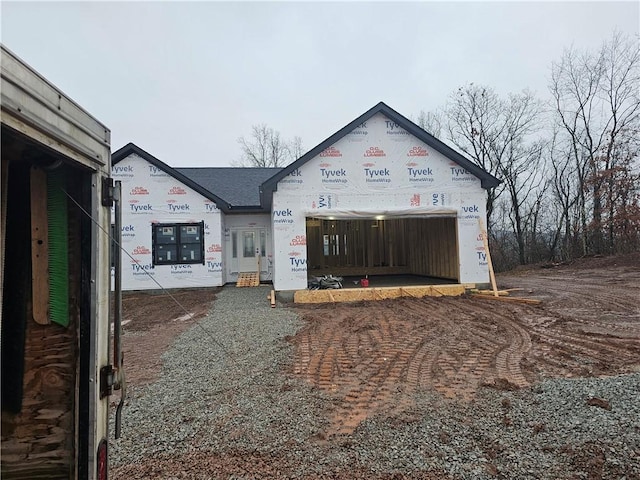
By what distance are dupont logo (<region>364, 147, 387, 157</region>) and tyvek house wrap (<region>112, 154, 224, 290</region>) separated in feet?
21.7

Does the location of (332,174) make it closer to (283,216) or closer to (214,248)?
(283,216)

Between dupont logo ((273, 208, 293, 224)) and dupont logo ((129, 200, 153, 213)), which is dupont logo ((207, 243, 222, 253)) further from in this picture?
dupont logo ((273, 208, 293, 224))

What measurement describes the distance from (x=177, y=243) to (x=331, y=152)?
7299 mm

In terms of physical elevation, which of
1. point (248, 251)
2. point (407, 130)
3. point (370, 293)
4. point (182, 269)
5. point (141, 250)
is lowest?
point (370, 293)

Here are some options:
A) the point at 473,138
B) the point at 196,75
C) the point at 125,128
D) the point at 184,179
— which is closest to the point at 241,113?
the point at 125,128

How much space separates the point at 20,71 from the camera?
124cm

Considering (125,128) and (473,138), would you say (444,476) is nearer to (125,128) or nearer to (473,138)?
(473,138)

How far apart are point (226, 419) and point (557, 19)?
19938 mm

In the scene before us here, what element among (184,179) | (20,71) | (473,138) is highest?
(473,138)

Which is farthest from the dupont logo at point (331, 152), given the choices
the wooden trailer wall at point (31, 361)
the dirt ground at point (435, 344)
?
the wooden trailer wall at point (31, 361)

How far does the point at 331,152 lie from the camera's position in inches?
421

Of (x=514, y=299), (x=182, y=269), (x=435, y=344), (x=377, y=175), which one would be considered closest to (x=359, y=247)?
(x=377, y=175)

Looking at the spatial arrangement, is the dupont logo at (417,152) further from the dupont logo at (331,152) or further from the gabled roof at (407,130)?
the dupont logo at (331,152)

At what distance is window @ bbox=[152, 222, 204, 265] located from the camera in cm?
1344
